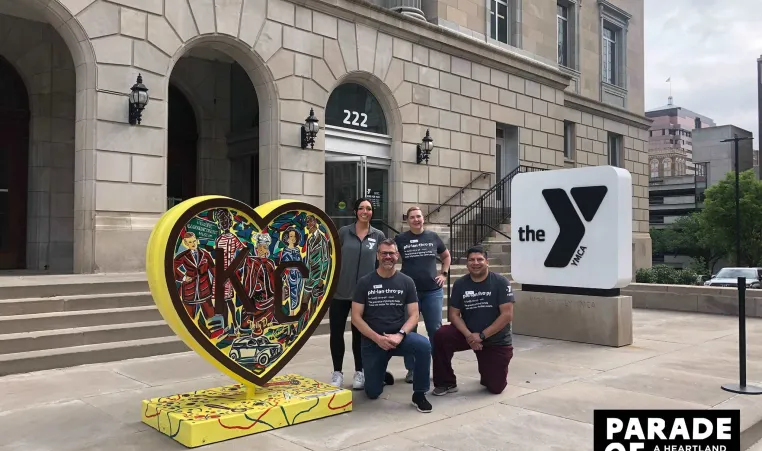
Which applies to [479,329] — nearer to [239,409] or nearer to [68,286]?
[239,409]

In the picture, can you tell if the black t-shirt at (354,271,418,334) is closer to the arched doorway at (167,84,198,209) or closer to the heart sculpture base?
the heart sculpture base

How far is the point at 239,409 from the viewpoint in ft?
16.7

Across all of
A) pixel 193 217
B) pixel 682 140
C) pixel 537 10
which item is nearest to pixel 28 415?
pixel 193 217

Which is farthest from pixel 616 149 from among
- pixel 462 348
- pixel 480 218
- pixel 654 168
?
pixel 654 168

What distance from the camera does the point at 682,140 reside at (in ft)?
487

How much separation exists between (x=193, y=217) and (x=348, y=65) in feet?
35.8

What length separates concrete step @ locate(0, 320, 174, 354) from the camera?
739 cm

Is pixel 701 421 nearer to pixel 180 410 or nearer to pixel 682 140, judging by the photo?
pixel 180 410

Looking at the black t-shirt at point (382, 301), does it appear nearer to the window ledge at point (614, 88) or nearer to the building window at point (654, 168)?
the window ledge at point (614, 88)

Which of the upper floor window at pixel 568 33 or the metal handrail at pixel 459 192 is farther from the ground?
the upper floor window at pixel 568 33

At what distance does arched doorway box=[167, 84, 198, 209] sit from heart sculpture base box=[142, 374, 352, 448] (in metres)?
10.6

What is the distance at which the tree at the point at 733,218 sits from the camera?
50.0 metres

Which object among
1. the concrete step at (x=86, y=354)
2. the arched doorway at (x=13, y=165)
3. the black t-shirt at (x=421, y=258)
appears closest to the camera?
the black t-shirt at (x=421, y=258)

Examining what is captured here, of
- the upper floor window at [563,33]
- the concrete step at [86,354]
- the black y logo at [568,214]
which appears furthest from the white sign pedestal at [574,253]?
the upper floor window at [563,33]
